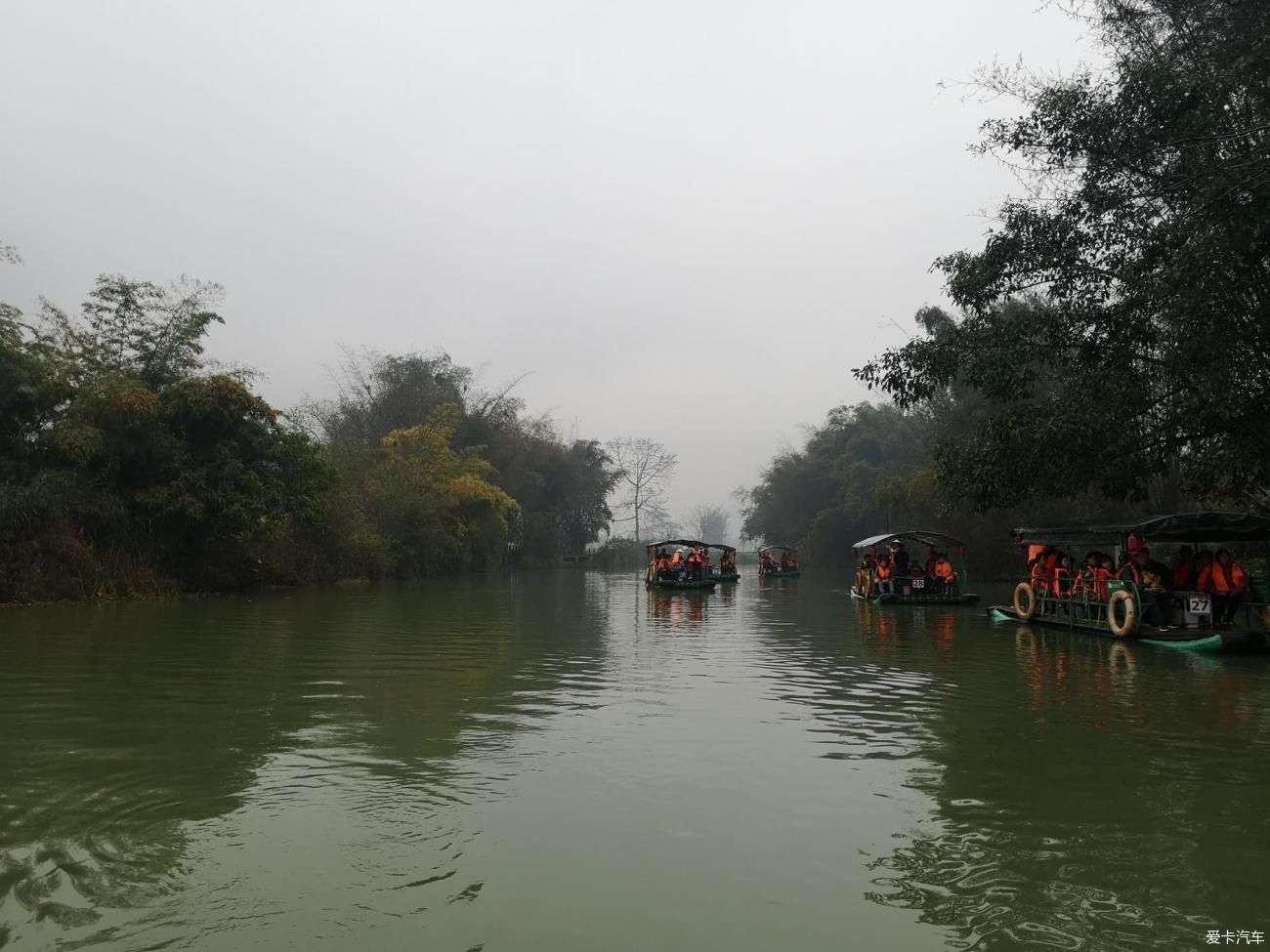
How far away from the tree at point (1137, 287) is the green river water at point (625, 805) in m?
4.10

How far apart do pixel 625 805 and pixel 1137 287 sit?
12.2 metres

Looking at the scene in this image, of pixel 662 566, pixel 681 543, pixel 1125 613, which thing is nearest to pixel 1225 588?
pixel 1125 613

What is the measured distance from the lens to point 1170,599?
13.9 metres

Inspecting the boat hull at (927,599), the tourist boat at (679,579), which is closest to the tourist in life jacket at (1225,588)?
the boat hull at (927,599)

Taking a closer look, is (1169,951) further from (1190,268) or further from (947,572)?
(947,572)

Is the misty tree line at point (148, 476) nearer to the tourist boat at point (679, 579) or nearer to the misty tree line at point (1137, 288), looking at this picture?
the tourist boat at point (679, 579)

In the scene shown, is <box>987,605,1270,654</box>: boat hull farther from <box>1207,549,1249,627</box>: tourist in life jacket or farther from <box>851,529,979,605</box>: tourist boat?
Result: <box>851,529,979,605</box>: tourist boat

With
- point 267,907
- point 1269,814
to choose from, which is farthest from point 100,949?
point 1269,814

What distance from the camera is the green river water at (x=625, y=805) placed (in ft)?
12.0

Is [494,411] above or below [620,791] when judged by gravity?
above

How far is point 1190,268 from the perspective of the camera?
38.2 ft

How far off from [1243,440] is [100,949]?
1375 centimetres

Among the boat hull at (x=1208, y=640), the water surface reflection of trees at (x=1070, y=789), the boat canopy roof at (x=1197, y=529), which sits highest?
the boat canopy roof at (x=1197, y=529)

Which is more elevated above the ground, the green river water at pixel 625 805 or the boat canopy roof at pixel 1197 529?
the boat canopy roof at pixel 1197 529
